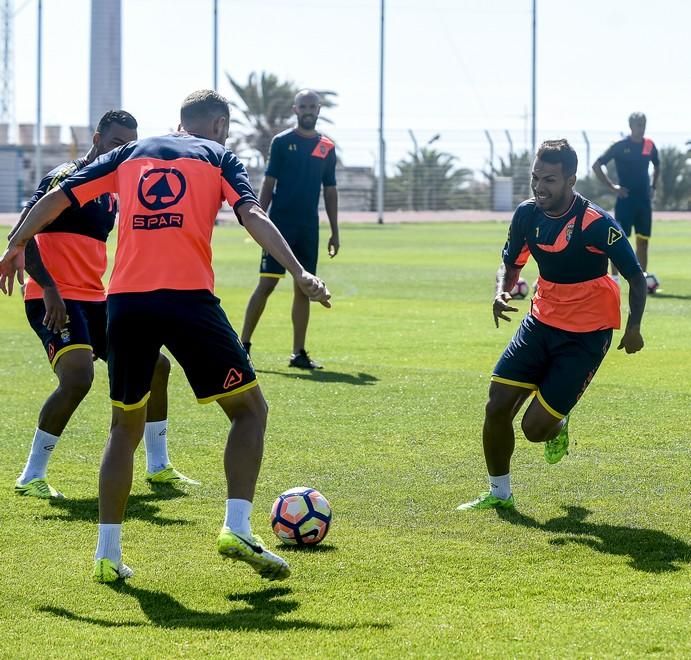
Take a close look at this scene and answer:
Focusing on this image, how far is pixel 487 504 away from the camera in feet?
22.8

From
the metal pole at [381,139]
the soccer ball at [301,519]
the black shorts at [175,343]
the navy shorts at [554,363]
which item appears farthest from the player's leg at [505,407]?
the metal pole at [381,139]

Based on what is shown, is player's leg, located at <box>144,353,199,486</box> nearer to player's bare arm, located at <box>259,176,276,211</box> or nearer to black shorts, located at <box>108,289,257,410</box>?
black shorts, located at <box>108,289,257,410</box>

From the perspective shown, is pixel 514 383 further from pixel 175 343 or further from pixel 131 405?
pixel 131 405

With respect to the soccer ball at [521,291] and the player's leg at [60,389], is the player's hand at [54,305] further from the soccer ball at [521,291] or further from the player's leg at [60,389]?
the soccer ball at [521,291]

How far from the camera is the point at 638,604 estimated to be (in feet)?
17.1

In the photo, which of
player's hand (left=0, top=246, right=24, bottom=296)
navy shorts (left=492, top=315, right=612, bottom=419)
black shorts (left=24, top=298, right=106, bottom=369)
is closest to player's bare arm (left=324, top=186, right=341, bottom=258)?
black shorts (left=24, top=298, right=106, bottom=369)

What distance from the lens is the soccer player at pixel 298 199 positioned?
40.5ft

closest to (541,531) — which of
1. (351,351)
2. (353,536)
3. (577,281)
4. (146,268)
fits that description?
(353,536)

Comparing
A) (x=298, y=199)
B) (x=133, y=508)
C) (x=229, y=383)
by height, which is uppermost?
(x=298, y=199)

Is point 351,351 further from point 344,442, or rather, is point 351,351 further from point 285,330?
point 344,442

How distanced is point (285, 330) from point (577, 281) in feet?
28.1

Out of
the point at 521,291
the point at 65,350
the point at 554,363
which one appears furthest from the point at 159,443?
the point at 521,291

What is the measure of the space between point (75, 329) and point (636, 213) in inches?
504

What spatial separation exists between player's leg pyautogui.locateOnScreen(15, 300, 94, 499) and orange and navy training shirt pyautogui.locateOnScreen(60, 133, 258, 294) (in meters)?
1.80
